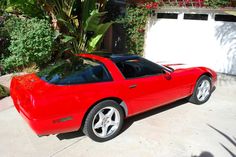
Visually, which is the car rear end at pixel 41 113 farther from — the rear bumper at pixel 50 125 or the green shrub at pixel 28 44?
the green shrub at pixel 28 44

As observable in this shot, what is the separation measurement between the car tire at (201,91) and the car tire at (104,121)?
2.16 meters

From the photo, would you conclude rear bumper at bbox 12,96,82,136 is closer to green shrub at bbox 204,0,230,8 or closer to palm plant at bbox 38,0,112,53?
palm plant at bbox 38,0,112,53

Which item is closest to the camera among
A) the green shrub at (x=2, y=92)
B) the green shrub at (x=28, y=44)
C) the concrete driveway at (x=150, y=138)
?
the concrete driveway at (x=150, y=138)

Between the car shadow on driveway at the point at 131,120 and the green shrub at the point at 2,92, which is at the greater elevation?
the green shrub at the point at 2,92

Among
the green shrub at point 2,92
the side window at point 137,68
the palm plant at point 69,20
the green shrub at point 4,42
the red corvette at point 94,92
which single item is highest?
the palm plant at point 69,20

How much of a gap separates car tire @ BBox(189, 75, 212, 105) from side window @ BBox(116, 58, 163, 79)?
1236 mm

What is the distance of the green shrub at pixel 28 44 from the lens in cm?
663

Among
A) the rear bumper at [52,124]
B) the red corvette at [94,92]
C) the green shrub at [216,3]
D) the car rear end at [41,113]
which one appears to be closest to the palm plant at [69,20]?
the green shrub at [216,3]

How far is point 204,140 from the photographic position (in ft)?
12.8

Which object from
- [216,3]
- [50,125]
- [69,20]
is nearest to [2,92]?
[50,125]

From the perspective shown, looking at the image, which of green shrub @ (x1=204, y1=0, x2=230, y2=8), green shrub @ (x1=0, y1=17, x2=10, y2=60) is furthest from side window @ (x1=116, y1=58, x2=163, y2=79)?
green shrub @ (x1=0, y1=17, x2=10, y2=60)

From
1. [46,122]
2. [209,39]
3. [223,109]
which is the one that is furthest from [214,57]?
[46,122]

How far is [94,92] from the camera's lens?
357 cm

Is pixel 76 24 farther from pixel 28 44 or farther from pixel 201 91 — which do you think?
pixel 201 91
